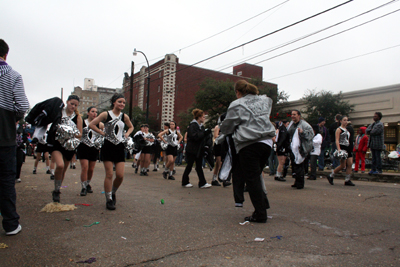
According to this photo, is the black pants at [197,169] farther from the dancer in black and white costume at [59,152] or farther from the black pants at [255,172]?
the black pants at [255,172]

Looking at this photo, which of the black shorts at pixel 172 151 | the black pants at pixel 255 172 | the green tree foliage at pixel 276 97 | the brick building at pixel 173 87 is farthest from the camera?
the brick building at pixel 173 87

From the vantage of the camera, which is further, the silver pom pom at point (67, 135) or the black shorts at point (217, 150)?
the black shorts at point (217, 150)

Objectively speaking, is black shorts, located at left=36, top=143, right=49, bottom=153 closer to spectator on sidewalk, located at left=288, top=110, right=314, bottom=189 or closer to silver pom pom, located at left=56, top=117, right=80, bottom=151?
silver pom pom, located at left=56, top=117, right=80, bottom=151

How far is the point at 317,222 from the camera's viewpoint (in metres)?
4.08

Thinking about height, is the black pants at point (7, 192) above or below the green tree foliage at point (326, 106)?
below

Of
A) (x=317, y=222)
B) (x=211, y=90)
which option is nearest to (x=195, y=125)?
(x=317, y=222)

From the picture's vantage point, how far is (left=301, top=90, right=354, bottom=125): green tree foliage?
86.9ft

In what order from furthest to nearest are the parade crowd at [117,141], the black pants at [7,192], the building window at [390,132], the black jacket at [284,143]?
the building window at [390,132] → the black jacket at [284,143] → the parade crowd at [117,141] → the black pants at [7,192]

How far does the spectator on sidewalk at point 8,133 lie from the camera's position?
3330 mm

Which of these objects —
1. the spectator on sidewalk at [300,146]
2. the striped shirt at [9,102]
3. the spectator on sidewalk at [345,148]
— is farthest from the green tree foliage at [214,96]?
the striped shirt at [9,102]

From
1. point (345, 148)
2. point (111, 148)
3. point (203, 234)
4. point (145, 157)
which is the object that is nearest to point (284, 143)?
point (345, 148)

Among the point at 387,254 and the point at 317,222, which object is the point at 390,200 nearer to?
the point at 317,222

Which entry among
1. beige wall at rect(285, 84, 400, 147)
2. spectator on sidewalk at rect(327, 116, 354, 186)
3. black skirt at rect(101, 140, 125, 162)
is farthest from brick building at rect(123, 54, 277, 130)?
black skirt at rect(101, 140, 125, 162)

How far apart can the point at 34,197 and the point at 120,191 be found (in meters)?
1.70
